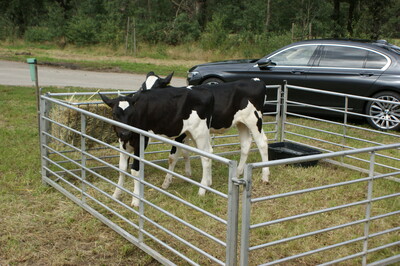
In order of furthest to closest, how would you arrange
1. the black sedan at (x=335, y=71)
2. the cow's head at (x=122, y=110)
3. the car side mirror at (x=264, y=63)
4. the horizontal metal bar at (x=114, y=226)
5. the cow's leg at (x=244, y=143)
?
the car side mirror at (x=264, y=63)
the black sedan at (x=335, y=71)
the cow's leg at (x=244, y=143)
the cow's head at (x=122, y=110)
the horizontal metal bar at (x=114, y=226)

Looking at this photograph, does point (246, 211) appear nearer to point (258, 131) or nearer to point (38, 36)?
point (258, 131)

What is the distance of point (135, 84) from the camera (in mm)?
16438

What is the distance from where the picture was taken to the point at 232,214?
363 cm

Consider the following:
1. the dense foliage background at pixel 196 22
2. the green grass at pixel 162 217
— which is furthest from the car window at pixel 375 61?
the dense foliage background at pixel 196 22

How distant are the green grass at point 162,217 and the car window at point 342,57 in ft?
12.6

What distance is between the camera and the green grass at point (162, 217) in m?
4.95

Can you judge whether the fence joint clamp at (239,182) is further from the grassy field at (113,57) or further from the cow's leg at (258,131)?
the grassy field at (113,57)

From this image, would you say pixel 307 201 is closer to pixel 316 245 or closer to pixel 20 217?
pixel 316 245

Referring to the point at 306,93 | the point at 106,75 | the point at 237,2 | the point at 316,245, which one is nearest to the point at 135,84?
the point at 106,75

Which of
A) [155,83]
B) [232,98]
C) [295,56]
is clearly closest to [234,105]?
[232,98]

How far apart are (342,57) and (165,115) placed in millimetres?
6546

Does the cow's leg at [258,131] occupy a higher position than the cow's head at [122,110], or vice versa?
the cow's head at [122,110]

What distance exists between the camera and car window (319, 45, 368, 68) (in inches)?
441

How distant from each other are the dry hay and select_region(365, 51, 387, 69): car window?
6084 mm
